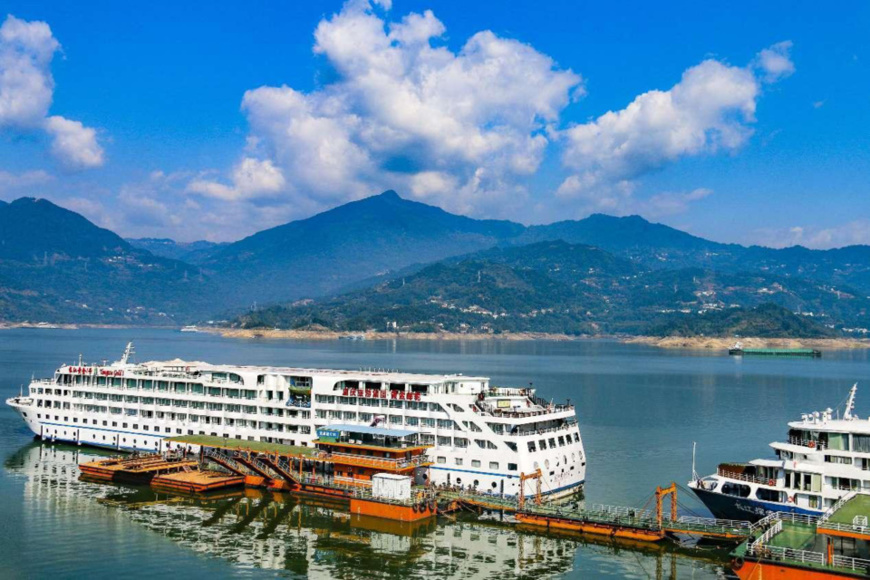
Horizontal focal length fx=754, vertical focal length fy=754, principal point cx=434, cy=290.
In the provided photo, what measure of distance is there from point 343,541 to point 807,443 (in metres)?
25.9

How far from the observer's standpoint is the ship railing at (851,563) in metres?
29.9

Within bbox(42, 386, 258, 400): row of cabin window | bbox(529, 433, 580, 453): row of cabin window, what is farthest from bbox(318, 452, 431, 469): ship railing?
bbox(42, 386, 258, 400): row of cabin window

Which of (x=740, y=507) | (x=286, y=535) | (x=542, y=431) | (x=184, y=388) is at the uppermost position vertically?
(x=184, y=388)

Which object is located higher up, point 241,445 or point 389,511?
point 241,445

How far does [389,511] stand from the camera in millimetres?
44031

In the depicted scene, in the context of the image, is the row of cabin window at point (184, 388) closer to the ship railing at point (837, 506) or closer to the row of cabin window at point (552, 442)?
the row of cabin window at point (552, 442)

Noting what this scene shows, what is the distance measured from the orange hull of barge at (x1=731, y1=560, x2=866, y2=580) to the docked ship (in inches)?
376

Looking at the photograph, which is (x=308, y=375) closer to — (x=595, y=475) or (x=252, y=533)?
(x=252, y=533)

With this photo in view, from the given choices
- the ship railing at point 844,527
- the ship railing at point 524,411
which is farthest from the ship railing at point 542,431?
the ship railing at point 844,527

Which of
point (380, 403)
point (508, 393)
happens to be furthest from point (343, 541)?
point (508, 393)

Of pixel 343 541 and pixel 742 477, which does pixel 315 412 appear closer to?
pixel 343 541

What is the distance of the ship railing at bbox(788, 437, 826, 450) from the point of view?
4103 centimetres

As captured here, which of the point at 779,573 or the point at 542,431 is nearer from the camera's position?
the point at 779,573

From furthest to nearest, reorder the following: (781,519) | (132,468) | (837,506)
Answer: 1. (132,468)
2. (781,519)
3. (837,506)
